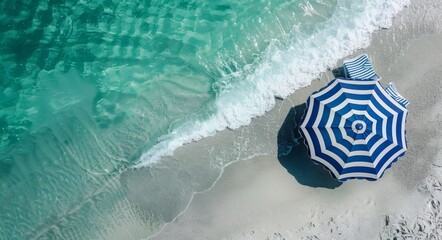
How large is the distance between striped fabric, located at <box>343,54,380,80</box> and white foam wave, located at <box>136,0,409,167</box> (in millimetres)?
606

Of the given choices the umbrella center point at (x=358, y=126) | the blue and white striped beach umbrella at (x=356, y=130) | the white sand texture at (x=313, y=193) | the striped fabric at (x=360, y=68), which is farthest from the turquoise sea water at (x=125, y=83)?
the umbrella center point at (x=358, y=126)

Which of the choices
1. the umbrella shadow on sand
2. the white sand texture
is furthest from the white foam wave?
the umbrella shadow on sand

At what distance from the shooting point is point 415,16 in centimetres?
1341

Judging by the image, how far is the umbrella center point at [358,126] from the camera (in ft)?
36.1

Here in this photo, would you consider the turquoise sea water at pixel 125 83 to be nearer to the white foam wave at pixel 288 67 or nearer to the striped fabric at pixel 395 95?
the white foam wave at pixel 288 67

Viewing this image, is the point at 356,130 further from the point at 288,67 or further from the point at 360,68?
the point at 288,67

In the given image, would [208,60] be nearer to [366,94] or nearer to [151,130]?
[151,130]

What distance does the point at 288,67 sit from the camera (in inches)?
513

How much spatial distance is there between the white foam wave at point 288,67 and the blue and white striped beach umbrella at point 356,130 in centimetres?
160

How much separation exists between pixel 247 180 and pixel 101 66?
216 inches

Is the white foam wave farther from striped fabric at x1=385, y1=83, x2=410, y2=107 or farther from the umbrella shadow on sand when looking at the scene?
striped fabric at x1=385, y1=83, x2=410, y2=107

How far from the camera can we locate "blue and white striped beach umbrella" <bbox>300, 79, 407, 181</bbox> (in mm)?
11102

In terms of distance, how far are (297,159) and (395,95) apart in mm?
3101

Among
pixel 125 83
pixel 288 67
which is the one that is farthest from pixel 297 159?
pixel 125 83
